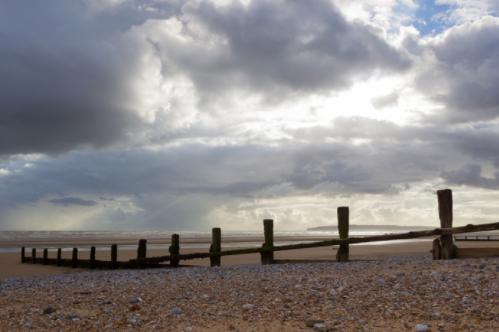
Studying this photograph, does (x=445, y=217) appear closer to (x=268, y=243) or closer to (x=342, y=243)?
(x=342, y=243)

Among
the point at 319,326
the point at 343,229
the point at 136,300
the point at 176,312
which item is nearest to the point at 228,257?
the point at 343,229

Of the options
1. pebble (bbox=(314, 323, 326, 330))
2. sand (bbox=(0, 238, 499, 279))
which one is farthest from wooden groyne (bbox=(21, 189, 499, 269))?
pebble (bbox=(314, 323, 326, 330))

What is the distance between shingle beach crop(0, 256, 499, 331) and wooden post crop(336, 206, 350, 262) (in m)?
2.84

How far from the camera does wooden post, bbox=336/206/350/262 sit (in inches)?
505

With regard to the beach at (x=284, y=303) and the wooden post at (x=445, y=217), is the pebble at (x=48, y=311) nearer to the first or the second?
the beach at (x=284, y=303)

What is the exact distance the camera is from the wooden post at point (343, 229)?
12.8m

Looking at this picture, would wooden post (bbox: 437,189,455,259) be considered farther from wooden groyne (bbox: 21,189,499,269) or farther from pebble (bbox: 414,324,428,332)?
pebble (bbox: 414,324,428,332)

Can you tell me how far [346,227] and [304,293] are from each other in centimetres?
593

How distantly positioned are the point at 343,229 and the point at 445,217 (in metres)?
3.30

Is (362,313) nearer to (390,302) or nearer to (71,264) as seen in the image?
(390,302)

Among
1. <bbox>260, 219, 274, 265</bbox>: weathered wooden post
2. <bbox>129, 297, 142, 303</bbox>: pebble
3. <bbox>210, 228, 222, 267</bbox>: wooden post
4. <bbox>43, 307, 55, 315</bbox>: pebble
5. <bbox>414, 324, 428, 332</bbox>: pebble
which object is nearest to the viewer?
<bbox>414, 324, 428, 332</bbox>: pebble

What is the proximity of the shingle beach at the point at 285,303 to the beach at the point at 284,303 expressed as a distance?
16 millimetres

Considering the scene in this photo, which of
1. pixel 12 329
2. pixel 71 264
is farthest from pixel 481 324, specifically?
pixel 71 264

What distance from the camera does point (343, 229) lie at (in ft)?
42.7
